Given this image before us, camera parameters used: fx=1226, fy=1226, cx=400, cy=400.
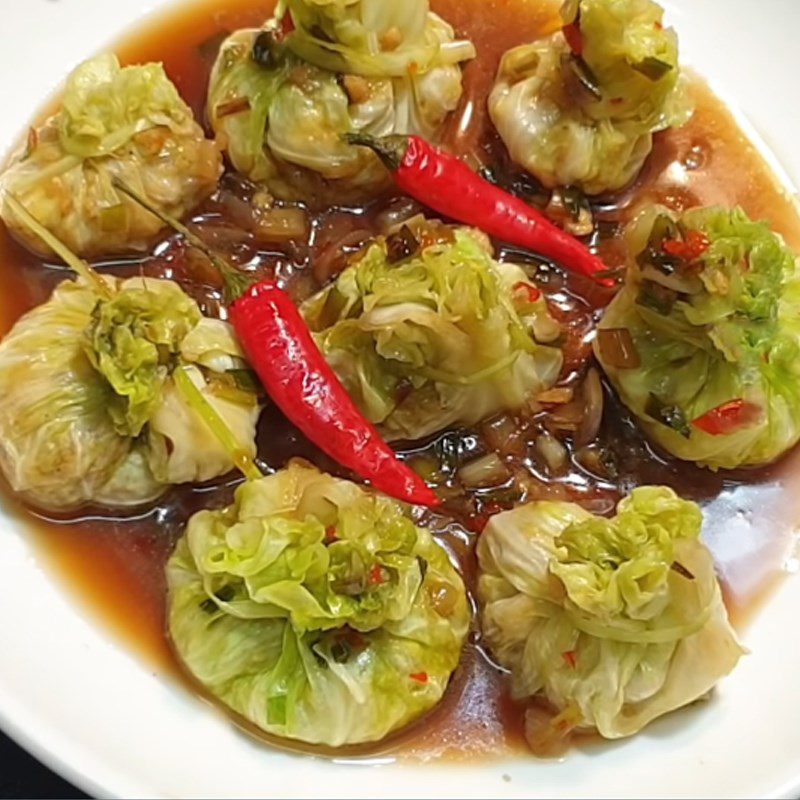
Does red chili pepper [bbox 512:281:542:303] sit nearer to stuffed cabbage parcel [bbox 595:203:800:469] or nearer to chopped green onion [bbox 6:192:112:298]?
stuffed cabbage parcel [bbox 595:203:800:469]

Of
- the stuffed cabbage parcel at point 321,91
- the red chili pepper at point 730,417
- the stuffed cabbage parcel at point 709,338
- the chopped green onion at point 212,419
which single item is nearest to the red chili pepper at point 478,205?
the stuffed cabbage parcel at point 321,91

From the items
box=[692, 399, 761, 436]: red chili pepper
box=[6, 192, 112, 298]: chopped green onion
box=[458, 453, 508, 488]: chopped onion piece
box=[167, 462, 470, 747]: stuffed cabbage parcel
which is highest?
box=[6, 192, 112, 298]: chopped green onion

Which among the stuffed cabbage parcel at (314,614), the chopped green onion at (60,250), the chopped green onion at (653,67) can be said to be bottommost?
the stuffed cabbage parcel at (314,614)

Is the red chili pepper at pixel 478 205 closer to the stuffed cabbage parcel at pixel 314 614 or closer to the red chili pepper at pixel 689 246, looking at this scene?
the red chili pepper at pixel 689 246

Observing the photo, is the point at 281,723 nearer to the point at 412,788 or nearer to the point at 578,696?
the point at 412,788

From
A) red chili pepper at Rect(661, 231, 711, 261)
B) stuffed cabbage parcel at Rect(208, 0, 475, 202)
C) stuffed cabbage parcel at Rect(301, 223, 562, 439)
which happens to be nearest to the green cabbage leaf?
stuffed cabbage parcel at Rect(208, 0, 475, 202)

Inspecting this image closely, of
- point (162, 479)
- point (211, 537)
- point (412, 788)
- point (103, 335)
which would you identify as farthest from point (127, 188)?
point (412, 788)
